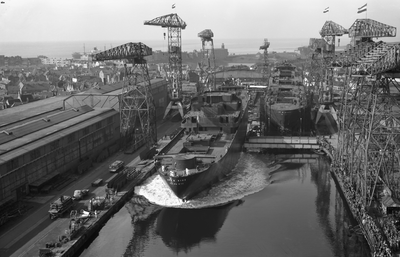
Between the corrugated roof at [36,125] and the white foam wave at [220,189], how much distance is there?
1352 centimetres

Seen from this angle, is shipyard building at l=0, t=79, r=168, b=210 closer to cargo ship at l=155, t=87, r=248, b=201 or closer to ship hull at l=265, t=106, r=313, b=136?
cargo ship at l=155, t=87, r=248, b=201

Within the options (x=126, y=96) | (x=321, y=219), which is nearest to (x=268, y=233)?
(x=321, y=219)

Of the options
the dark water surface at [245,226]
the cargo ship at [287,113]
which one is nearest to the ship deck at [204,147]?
the dark water surface at [245,226]

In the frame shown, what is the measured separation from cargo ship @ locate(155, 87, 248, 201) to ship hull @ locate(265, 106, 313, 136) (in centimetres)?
784

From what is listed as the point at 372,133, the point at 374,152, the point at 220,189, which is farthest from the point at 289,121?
the point at 372,133

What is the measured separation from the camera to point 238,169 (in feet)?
167

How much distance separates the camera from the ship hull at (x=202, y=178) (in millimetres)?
38875

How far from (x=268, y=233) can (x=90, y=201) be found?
1581 centimetres

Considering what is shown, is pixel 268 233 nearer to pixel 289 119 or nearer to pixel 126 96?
pixel 126 96

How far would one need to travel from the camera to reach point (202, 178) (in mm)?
40688

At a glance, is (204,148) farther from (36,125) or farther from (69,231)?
(36,125)

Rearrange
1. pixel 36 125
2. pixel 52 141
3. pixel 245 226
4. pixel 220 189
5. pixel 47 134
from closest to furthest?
1. pixel 245 226
2. pixel 52 141
3. pixel 220 189
4. pixel 47 134
5. pixel 36 125

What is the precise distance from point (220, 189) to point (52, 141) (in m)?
18.1

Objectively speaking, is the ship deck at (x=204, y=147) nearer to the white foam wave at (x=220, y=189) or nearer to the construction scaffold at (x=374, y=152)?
the white foam wave at (x=220, y=189)
